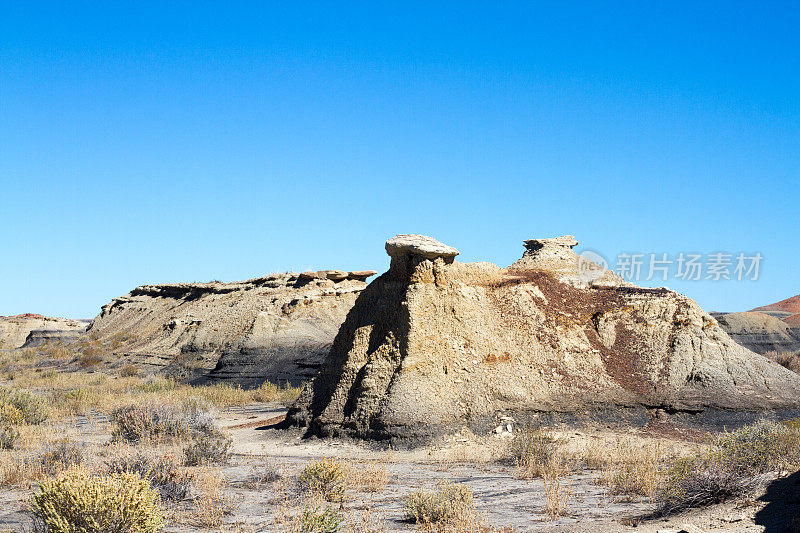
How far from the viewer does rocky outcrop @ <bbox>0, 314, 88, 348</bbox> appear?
220 ft

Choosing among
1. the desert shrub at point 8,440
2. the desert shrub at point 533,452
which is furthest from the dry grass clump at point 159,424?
the desert shrub at point 533,452

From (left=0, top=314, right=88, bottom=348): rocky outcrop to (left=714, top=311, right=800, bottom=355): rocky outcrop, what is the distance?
199 feet

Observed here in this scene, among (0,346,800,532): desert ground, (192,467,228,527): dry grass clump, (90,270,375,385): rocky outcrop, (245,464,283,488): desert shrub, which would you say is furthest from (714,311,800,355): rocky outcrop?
(192,467,228,527): dry grass clump

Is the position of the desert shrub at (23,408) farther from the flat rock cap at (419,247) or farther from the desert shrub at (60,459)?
the flat rock cap at (419,247)

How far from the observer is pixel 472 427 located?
1400cm

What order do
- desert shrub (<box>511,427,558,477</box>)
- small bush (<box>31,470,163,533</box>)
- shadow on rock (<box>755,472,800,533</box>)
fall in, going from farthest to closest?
desert shrub (<box>511,427,558,477</box>)
small bush (<box>31,470,163,533</box>)
shadow on rock (<box>755,472,800,533</box>)

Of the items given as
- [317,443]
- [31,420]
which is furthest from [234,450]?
[31,420]

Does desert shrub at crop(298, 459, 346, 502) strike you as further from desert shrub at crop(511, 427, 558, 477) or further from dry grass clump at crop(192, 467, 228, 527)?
desert shrub at crop(511, 427, 558, 477)

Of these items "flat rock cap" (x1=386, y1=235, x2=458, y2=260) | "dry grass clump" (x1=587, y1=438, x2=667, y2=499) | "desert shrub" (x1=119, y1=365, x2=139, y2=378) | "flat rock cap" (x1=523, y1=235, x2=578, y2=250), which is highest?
"flat rock cap" (x1=523, y1=235, x2=578, y2=250)

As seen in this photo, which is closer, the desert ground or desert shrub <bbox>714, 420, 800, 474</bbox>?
the desert ground

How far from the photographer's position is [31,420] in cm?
1681

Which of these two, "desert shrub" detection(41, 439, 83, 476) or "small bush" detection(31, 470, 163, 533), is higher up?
"small bush" detection(31, 470, 163, 533)

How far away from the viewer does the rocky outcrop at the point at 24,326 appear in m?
66.9

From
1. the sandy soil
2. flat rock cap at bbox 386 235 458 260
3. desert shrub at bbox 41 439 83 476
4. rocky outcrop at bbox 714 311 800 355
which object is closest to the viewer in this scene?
the sandy soil
